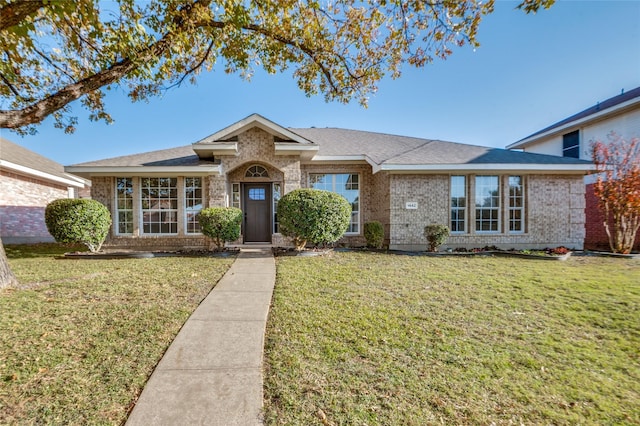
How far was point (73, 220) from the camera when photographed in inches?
350

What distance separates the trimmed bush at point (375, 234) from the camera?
10.3 m

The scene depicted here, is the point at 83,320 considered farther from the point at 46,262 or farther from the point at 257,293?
the point at 46,262

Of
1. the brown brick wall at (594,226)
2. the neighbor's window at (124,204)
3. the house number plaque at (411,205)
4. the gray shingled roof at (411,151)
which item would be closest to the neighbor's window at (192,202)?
the neighbor's window at (124,204)

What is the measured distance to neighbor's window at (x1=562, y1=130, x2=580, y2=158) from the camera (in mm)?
14211

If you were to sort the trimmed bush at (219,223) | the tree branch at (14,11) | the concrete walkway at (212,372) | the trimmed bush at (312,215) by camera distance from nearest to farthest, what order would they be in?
1. the concrete walkway at (212,372)
2. the tree branch at (14,11)
3. the trimmed bush at (312,215)
4. the trimmed bush at (219,223)

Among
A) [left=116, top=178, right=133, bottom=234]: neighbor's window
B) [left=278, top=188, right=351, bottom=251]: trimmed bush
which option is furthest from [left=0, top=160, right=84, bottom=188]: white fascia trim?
[left=278, top=188, right=351, bottom=251]: trimmed bush

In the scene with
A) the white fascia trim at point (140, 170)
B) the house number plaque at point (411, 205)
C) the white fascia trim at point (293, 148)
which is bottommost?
the house number plaque at point (411, 205)

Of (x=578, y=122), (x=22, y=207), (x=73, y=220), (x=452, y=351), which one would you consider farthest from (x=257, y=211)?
(x=578, y=122)

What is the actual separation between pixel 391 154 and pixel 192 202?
8698 millimetres

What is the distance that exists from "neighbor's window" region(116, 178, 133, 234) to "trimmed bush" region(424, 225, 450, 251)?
11938 millimetres

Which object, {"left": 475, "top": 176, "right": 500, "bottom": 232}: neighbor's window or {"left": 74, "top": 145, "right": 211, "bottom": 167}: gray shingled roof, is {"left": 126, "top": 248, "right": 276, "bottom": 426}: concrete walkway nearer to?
{"left": 74, "top": 145, "right": 211, "bottom": 167}: gray shingled roof

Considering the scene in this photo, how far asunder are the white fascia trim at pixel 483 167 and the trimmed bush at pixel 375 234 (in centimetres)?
218

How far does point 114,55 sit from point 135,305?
5.84m

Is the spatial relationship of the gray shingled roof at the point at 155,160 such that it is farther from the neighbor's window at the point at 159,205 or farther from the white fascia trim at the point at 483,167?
the white fascia trim at the point at 483,167
